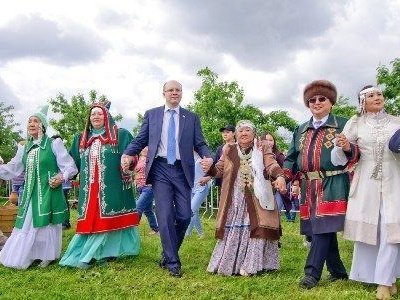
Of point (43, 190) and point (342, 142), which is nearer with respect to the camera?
point (342, 142)

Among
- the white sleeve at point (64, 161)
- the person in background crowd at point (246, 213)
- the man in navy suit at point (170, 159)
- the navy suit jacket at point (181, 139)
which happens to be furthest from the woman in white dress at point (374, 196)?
the white sleeve at point (64, 161)

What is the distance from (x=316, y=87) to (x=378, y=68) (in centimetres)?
1631

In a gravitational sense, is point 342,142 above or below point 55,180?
above

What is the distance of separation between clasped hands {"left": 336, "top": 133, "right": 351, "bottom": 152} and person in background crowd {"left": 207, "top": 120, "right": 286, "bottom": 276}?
112 centimetres

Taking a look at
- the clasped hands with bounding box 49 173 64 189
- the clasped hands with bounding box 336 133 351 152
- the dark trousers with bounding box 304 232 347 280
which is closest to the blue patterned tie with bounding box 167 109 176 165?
the clasped hands with bounding box 49 173 64 189

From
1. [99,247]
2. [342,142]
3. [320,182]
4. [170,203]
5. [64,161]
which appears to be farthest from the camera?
[64,161]

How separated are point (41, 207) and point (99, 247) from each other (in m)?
0.91

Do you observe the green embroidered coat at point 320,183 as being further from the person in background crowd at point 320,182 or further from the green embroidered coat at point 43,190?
the green embroidered coat at point 43,190

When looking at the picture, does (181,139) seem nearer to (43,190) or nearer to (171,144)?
(171,144)

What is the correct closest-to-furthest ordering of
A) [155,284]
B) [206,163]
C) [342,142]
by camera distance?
[342,142], [155,284], [206,163]

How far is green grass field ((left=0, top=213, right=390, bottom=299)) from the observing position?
17.6ft

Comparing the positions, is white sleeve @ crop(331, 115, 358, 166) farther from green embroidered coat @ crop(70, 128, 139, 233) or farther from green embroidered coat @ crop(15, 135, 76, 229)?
green embroidered coat @ crop(15, 135, 76, 229)

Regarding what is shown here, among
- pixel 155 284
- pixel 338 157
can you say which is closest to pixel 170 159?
pixel 155 284

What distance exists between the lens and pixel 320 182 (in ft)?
18.4
